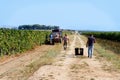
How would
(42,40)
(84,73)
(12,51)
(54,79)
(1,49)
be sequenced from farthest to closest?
1. (42,40)
2. (12,51)
3. (1,49)
4. (84,73)
5. (54,79)

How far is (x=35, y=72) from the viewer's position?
66.3 ft

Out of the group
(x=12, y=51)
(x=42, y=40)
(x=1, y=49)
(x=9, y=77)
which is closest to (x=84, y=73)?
(x=9, y=77)

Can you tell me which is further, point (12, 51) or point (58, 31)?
point (58, 31)

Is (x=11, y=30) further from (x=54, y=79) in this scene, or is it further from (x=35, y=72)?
(x=54, y=79)

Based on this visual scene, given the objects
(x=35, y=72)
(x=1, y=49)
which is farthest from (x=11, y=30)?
(x=35, y=72)

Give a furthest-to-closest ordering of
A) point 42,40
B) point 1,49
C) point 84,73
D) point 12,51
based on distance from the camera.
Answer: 1. point 42,40
2. point 12,51
3. point 1,49
4. point 84,73

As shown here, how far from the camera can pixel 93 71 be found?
21.0m

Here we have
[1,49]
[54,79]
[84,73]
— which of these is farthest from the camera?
[1,49]

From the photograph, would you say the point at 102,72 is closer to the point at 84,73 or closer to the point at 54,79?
the point at 84,73

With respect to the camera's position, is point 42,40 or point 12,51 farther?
point 42,40

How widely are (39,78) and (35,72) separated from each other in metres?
2.24

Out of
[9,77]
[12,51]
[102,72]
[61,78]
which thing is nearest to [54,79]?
[61,78]

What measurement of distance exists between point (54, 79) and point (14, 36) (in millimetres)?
16987

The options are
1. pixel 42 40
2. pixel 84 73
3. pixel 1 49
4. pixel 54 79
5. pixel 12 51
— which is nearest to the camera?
pixel 54 79
